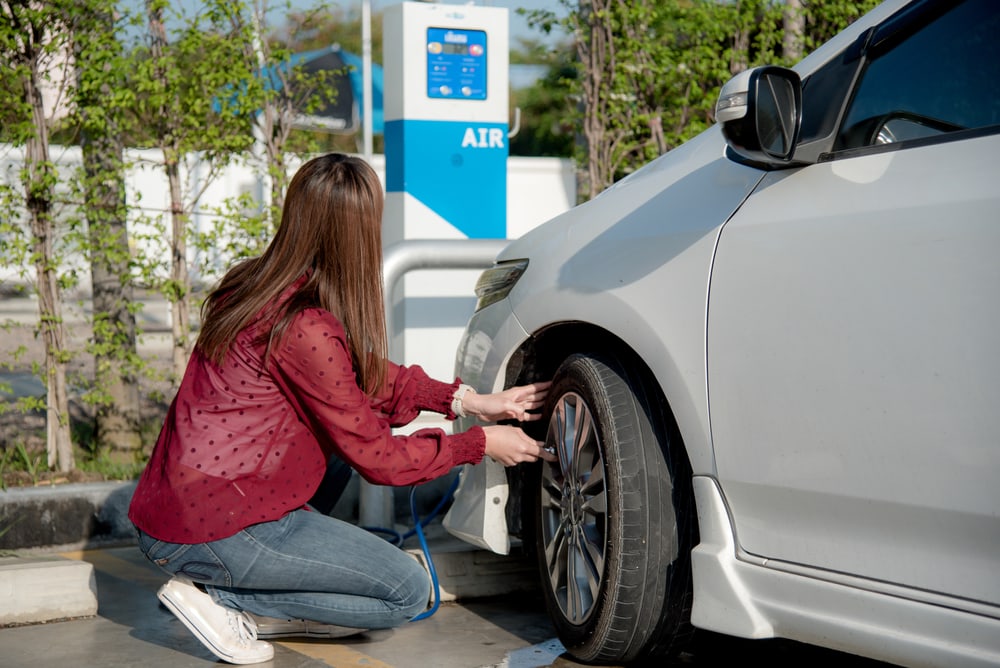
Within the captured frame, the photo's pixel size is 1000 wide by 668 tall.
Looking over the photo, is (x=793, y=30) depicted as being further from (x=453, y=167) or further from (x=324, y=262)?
(x=324, y=262)

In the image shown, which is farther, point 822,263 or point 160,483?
point 160,483

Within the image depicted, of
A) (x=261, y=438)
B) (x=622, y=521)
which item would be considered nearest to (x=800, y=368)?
(x=622, y=521)

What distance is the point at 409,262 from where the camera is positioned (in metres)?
4.16

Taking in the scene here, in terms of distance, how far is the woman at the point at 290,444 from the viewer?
123 inches

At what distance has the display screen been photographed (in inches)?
235

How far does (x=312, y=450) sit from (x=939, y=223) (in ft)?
5.71

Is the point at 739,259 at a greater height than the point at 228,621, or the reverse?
the point at 739,259

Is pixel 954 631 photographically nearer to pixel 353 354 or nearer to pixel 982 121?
pixel 982 121

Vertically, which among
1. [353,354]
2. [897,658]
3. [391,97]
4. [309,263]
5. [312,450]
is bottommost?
[897,658]

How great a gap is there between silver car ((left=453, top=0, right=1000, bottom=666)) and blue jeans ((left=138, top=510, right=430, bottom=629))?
Answer: 17.0 inches

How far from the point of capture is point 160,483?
3186 millimetres

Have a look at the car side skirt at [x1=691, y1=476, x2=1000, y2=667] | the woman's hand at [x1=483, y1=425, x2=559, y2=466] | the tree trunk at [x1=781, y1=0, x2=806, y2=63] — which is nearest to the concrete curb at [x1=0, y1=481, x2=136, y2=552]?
the woman's hand at [x1=483, y1=425, x2=559, y2=466]

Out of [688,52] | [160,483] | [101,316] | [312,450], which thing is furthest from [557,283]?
[688,52]

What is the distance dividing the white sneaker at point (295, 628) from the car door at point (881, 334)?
1.31 m
